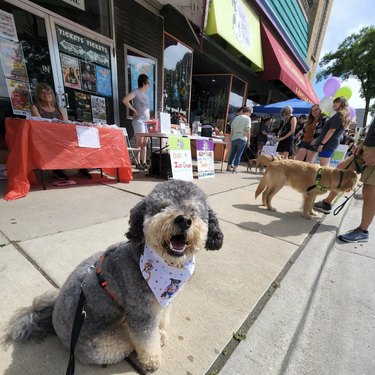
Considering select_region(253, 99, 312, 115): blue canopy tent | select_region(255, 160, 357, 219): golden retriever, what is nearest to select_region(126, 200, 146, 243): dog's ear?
select_region(255, 160, 357, 219): golden retriever

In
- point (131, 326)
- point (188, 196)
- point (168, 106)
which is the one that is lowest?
point (131, 326)

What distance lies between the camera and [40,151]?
3.81 meters

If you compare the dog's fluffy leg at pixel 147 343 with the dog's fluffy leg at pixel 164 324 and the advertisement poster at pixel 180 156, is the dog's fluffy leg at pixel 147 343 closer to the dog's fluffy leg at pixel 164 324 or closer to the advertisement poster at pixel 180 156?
the dog's fluffy leg at pixel 164 324

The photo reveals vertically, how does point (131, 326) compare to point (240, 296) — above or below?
above

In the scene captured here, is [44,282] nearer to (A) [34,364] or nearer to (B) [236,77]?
(A) [34,364]

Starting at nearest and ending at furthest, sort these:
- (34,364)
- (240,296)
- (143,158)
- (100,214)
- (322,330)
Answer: (34,364) < (322,330) < (240,296) < (100,214) < (143,158)

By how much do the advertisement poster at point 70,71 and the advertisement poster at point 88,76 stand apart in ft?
0.40

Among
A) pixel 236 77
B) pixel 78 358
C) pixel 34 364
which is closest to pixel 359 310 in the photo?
pixel 78 358

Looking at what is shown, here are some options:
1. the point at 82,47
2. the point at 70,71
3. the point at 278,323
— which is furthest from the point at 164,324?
the point at 82,47

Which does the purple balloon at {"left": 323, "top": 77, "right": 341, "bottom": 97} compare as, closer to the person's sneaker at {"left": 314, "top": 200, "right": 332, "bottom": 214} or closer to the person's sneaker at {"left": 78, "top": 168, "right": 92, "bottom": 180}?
the person's sneaker at {"left": 314, "top": 200, "right": 332, "bottom": 214}

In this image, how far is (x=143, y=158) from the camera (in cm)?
689

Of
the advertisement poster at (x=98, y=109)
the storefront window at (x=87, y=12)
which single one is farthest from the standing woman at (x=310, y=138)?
the storefront window at (x=87, y=12)

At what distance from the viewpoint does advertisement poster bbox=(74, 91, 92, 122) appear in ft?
19.8

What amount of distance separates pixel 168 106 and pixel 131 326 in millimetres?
8235
